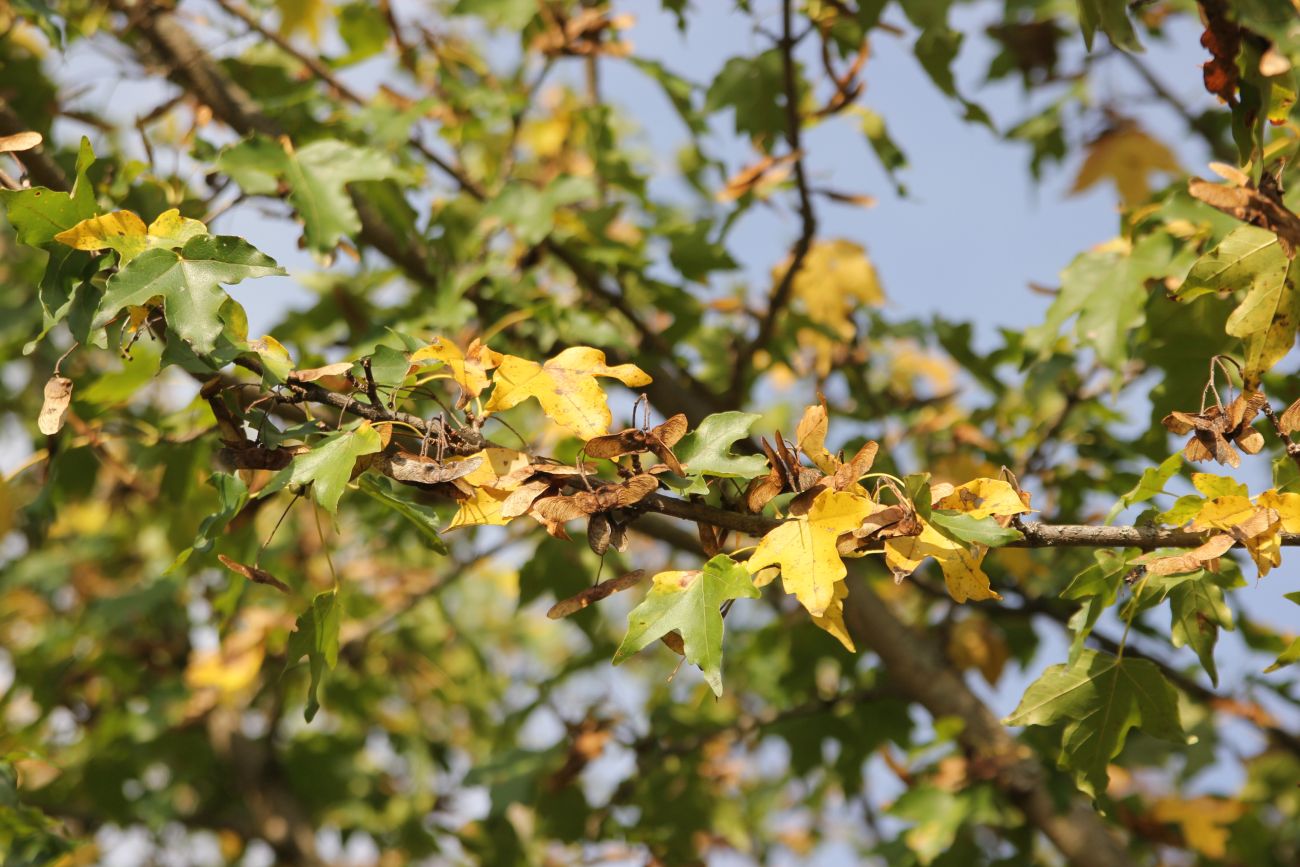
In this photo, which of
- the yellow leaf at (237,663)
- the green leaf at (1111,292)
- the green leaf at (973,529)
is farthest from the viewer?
the yellow leaf at (237,663)

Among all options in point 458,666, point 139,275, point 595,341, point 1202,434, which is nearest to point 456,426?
point 139,275

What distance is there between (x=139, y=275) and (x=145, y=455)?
933 mm

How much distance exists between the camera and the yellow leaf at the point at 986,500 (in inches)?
47.9

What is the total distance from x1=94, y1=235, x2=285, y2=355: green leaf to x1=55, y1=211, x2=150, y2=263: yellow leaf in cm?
5

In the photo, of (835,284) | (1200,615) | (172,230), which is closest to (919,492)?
(1200,615)

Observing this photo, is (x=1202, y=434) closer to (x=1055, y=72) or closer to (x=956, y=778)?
(x=956, y=778)

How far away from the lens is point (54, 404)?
133 centimetres

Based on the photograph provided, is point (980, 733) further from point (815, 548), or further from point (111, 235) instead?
point (111, 235)

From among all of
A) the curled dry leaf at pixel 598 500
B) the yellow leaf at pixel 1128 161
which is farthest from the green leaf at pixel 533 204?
the yellow leaf at pixel 1128 161

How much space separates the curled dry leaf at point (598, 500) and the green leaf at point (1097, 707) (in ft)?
1.76

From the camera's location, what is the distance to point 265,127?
236cm

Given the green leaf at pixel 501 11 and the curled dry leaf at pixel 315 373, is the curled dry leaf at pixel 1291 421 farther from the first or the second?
the green leaf at pixel 501 11

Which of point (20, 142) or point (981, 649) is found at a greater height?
point (20, 142)

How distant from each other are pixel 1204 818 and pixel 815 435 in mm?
1853
